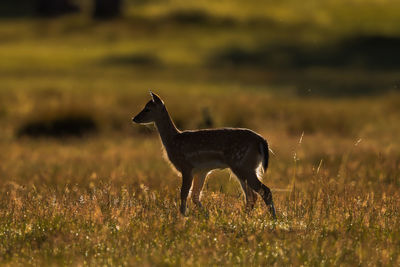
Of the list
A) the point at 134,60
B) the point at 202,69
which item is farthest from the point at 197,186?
the point at 134,60

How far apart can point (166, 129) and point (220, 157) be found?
1.18m

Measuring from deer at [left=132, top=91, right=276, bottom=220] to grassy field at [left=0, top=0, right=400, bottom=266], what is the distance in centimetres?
25

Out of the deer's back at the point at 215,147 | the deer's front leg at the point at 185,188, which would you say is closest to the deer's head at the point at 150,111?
the deer's back at the point at 215,147

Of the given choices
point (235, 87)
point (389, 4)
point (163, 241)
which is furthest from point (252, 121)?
point (389, 4)

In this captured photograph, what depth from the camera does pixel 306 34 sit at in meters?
56.9

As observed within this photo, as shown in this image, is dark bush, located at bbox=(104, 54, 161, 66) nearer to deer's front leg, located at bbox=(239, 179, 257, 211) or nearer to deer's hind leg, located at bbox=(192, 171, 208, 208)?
deer's hind leg, located at bbox=(192, 171, 208, 208)

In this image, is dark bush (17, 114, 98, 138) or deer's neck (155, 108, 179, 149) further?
dark bush (17, 114, 98, 138)

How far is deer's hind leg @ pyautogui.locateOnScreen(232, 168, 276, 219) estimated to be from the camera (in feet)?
37.0

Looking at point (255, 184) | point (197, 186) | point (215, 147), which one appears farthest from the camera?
point (197, 186)

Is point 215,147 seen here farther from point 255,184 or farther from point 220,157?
point 255,184

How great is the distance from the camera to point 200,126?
27531 millimetres

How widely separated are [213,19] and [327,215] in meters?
52.8

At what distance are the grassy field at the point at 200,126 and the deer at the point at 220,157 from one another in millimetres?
251

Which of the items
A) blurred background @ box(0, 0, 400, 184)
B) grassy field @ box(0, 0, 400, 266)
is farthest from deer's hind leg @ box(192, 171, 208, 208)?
blurred background @ box(0, 0, 400, 184)
